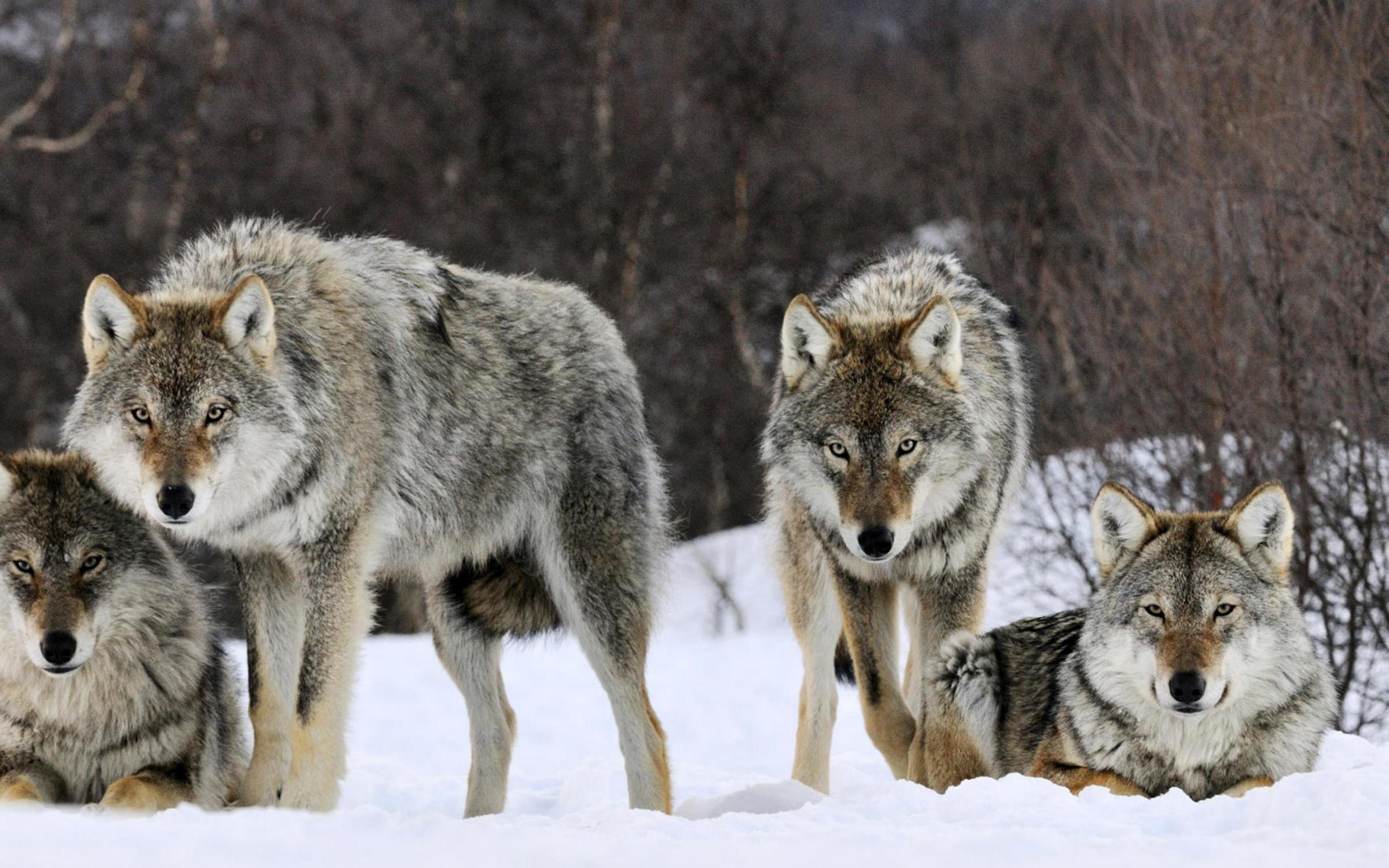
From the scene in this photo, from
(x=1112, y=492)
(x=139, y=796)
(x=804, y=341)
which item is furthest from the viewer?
(x=804, y=341)

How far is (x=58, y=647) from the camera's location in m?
4.11

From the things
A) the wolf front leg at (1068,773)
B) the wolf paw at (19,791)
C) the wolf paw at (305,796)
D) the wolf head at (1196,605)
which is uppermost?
the wolf head at (1196,605)

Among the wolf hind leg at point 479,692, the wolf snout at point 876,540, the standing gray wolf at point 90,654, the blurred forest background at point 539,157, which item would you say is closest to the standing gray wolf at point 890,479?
the wolf snout at point 876,540

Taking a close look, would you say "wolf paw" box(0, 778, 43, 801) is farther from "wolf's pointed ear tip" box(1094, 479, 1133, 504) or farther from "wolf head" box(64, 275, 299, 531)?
"wolf's pointed ear tip" box(1094, 479, 1133, 504)

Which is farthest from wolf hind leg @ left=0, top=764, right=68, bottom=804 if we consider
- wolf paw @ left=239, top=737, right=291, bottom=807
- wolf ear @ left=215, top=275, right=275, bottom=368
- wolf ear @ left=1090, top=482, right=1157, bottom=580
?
wolf ear @ left=1090, top=482, right=1157, bottom=580

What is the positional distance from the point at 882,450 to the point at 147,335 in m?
2.34

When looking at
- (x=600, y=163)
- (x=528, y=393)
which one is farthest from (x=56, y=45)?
(x=528, y=393)

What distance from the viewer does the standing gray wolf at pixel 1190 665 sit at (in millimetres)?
4176

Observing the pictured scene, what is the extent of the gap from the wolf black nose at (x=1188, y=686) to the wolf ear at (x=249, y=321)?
2841 millimetres

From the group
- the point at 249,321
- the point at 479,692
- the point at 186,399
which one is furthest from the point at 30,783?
the point at 479,692

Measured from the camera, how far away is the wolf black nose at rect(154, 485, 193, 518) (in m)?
4.10

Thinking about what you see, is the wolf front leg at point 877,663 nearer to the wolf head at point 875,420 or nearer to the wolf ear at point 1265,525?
the wolf head at point 875,420

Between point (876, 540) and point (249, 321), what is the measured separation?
207 cm

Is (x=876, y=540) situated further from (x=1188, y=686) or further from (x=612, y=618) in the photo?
(x=612, y=618)
